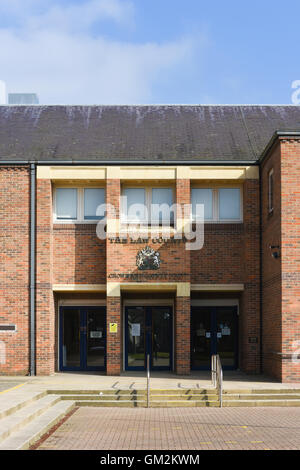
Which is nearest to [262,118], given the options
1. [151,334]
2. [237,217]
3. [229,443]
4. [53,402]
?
[237,217]

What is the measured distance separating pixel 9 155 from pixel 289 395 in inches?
459

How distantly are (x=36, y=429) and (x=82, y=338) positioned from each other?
10276 mm

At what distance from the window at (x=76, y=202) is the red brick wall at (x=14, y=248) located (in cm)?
107

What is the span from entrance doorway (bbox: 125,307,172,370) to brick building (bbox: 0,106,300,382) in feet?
0.11

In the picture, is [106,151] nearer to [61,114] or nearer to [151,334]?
[61,114]

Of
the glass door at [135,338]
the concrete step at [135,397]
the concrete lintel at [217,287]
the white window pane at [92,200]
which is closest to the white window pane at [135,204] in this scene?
the white window pane at [92,200]

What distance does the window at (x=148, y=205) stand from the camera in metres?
21.1

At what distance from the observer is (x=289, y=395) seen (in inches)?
619

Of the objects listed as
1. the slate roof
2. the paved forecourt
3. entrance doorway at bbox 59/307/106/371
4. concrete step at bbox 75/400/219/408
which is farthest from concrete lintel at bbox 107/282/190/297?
the paved forecourt

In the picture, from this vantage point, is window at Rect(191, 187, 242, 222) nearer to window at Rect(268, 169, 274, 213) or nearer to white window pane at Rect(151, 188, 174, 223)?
white window pane at Rect(151, 188, 174, 223)

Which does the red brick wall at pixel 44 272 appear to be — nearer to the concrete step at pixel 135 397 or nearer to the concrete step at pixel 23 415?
the concrete step at pixel 135 397

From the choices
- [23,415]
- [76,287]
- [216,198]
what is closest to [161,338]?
[76,287]

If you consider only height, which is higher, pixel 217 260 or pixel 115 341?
pixel 217 260

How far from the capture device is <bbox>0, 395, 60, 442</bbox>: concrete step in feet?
35.5
